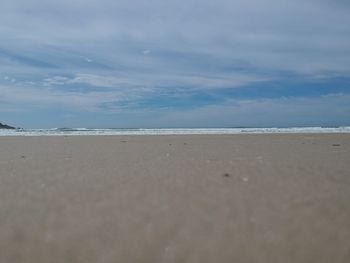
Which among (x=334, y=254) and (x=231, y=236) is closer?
(x=334, y=254)

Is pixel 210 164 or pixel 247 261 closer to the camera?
pixel 247 261

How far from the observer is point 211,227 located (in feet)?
11.2

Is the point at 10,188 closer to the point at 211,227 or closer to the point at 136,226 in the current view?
the point at 136,226

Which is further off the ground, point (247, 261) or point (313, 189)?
point (313, 189)

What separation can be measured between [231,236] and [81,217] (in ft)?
4.84

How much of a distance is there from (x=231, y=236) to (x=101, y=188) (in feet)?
6.82

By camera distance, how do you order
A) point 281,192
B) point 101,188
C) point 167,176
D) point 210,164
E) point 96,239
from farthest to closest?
point 210,164 < point 167,176 < point 101,188 < point 281,192 < point 96,239

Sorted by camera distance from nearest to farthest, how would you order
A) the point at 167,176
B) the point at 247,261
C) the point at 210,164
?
the point at 247,261 < the point at 167,176 < the point at 210,164

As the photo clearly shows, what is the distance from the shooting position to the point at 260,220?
3.54 m

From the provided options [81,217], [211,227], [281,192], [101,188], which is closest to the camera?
[211,227]

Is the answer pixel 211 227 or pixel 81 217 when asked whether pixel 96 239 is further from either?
pixel 211 227

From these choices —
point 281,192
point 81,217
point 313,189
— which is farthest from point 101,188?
point 313,189

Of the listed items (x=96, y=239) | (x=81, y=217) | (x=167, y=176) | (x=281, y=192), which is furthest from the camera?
(x=167, y=176)

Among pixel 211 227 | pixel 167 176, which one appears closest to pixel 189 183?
pixel 167 176
